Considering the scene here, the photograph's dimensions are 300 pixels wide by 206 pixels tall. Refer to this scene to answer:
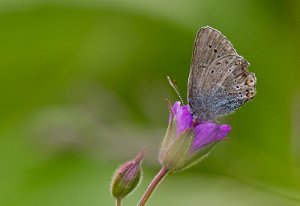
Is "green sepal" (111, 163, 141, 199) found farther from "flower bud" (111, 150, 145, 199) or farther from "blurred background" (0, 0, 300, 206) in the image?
"blurred background" (0, 0, 300, 206)

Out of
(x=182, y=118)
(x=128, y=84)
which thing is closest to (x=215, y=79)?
(x=182, y=118)

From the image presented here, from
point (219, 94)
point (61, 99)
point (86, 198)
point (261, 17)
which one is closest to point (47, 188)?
point (86, 198)

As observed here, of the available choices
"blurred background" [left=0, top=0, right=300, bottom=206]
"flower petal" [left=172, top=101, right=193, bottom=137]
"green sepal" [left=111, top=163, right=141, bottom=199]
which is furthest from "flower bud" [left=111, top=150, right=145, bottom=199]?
"blurred background" [left=0, top=0, right=300, bottom=206]

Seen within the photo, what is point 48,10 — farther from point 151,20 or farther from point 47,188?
point 47,188

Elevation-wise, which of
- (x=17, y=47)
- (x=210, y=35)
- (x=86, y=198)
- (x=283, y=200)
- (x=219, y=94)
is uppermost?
(x=17, y=47)

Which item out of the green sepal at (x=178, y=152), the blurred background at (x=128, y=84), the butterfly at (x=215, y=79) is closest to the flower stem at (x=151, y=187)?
the green sepal at (x=178, y=152)
